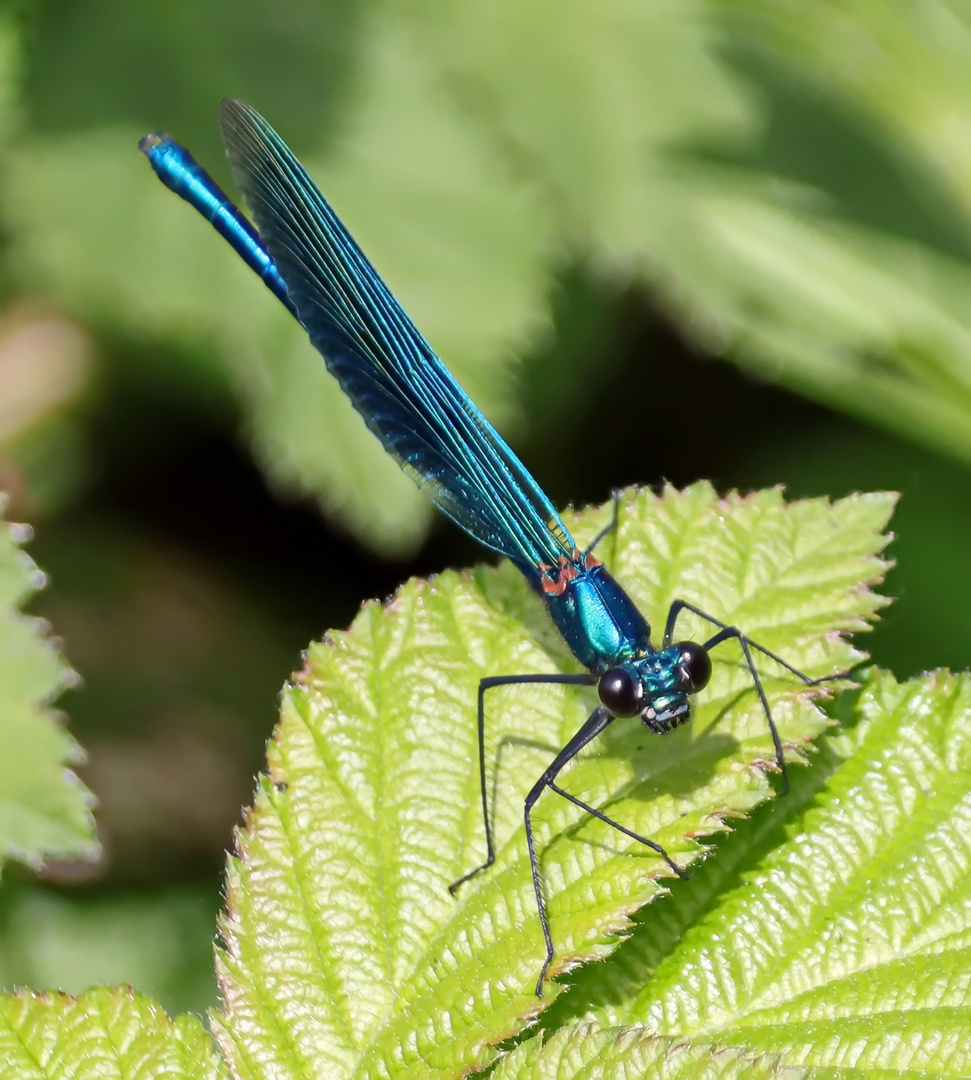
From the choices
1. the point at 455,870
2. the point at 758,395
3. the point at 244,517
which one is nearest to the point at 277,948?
the point at 455,870

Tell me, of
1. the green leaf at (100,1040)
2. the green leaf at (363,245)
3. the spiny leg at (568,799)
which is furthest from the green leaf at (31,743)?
the green leaf at (363,245)

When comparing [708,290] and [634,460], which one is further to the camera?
[634,460]

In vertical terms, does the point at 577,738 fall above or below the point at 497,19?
below

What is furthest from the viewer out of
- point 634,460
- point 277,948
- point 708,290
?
point 634,460

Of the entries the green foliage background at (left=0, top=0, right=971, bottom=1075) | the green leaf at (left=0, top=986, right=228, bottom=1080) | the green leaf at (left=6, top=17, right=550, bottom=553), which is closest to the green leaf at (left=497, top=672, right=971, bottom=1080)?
the green leaf at (left=0, top=986, right=228, bottom=1080)

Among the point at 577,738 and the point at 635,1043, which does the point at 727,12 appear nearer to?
the point at 577,738

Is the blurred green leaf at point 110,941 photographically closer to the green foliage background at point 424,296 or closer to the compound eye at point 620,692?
the green foliage background at point 424,296
